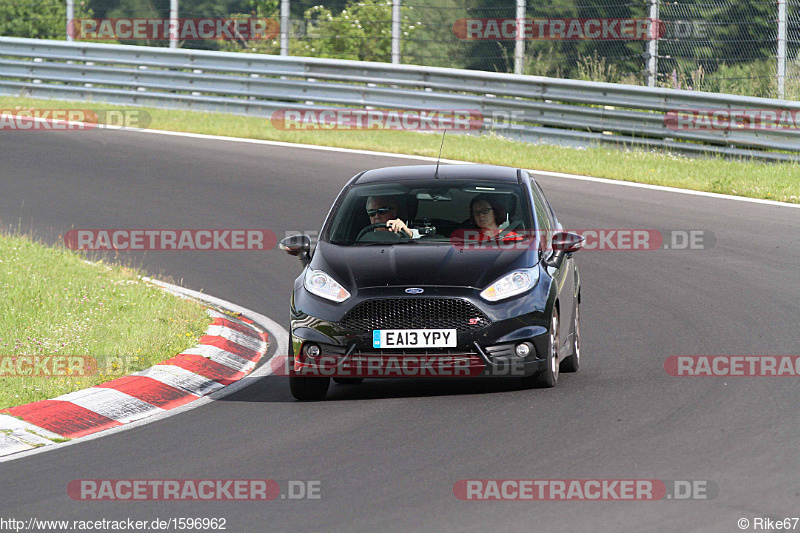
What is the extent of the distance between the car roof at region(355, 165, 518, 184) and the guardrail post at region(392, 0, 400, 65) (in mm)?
13487

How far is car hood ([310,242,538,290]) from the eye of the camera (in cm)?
873

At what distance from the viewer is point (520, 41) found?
22406 millimetres

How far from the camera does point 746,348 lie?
32.8 feet

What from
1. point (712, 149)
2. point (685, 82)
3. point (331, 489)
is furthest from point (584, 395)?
point (685, 82)

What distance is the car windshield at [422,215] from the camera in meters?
9.57

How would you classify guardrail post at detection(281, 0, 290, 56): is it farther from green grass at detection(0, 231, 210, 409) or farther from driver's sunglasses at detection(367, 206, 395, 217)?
driver's sunglasses at detection(367, 206, 395, 217)
